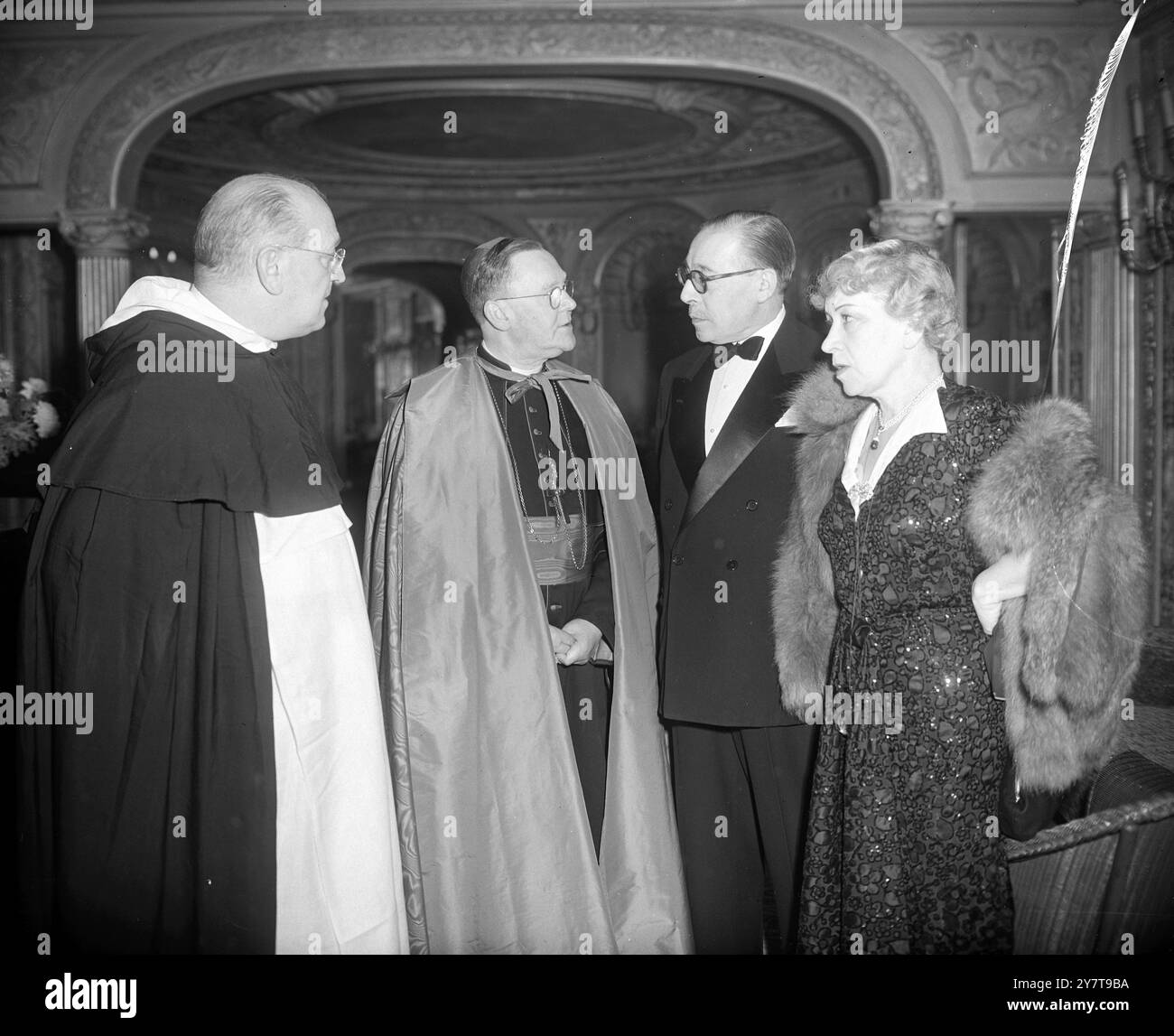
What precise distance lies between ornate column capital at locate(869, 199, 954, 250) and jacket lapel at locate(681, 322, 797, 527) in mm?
3498

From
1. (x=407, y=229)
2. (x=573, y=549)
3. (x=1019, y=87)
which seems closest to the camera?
(x=573, y=549)

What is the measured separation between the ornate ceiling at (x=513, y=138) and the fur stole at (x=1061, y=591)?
5.40 meters

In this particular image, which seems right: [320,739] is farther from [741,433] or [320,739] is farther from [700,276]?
[700,276]

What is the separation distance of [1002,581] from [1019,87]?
4579mm

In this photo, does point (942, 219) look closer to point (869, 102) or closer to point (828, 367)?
point (869, 102)

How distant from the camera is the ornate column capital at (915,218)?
5.68 m

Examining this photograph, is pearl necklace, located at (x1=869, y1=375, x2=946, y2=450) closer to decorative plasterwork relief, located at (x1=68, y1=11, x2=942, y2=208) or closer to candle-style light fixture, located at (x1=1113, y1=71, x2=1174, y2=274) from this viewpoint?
candle-style light fixture, located at (x1=1113, y1=71, x2=1174, y2=274)

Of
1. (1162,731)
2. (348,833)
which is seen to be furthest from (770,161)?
(348,833)

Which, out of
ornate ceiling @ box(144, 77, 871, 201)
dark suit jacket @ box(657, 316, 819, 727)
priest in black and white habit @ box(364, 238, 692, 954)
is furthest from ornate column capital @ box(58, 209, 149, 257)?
dark suit jacket @ box(657, 316, 819, 727)

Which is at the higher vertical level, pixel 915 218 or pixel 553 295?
pixel 915 218

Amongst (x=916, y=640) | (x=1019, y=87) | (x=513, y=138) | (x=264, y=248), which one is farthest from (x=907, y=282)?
(x=513, y=138)

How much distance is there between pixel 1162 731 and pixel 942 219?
3.26 meters

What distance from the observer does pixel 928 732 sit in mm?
2039
